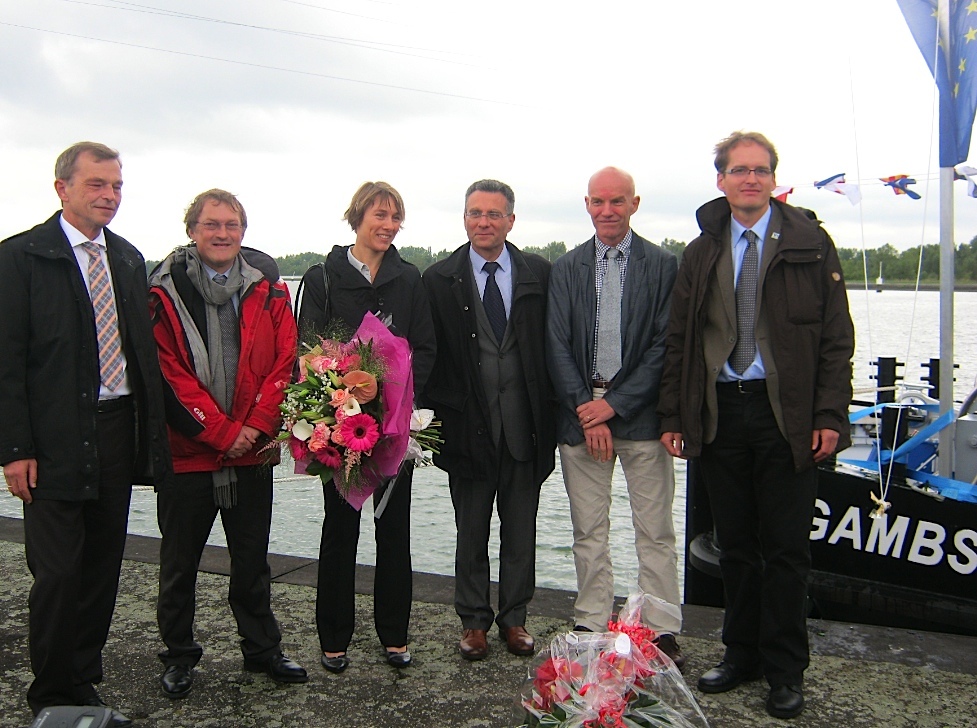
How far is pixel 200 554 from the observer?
143 inches

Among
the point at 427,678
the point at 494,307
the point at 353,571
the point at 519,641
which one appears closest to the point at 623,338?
the point at 494,307

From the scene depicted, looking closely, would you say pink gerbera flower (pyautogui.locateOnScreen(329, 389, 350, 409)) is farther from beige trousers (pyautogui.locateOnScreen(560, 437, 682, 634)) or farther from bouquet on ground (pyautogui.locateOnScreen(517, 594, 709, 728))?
bouquet on ground (pyautogui.locateOnScreen(517, 594, 709, 728))

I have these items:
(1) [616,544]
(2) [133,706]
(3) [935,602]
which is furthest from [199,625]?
(1) [616,544]

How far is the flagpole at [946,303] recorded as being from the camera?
17.7 feet

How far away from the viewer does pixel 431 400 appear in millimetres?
3967

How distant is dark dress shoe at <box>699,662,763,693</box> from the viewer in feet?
11.6

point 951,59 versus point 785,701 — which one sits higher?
point 951,59

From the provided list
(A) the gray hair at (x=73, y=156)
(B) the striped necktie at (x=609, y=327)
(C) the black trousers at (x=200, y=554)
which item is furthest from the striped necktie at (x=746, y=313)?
(A) the gray hair at (x=73, y=156)

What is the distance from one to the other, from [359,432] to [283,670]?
1008 mm

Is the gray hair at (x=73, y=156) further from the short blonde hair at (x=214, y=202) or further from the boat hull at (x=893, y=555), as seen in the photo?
the boat hull at (x=893, y=555)

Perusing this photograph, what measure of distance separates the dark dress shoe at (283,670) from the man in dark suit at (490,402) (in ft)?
2.22

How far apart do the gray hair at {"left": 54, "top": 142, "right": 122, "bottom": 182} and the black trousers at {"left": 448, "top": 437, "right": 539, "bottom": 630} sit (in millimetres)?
1891

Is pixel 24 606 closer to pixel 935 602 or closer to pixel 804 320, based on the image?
pixel 804 320

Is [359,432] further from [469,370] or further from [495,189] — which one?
[495,189]
